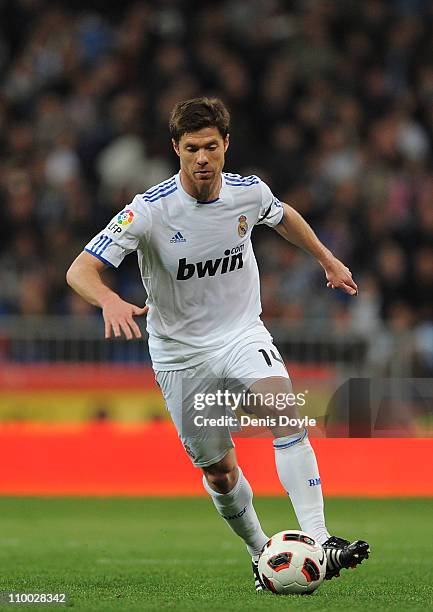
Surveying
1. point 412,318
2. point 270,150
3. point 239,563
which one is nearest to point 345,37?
point 270,150

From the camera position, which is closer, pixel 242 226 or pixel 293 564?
pixel 293 564

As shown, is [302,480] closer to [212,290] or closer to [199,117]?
[212,290]

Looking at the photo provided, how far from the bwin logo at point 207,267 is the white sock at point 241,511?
3.87ft

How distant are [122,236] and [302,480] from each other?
158 centimetres

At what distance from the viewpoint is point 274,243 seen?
16.0 meters

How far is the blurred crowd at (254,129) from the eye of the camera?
605 inches

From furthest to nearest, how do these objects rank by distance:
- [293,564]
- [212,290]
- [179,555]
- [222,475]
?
[179,555] < [222,475] < [212,290] < [293,564]

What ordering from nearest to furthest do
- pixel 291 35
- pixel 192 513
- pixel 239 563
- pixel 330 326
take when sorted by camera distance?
pixel 239 563, pixel 192 513, pixel 330 326, pixel 291 35

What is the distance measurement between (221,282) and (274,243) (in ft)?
28.6

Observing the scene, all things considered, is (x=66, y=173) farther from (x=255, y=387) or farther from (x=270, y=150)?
(x=255, y=387)

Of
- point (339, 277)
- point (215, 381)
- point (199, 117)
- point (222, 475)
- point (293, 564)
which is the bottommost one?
point (293, 564)

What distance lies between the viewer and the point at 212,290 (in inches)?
288

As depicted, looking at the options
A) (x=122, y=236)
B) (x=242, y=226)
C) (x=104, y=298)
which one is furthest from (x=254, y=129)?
(x=104, y=298)

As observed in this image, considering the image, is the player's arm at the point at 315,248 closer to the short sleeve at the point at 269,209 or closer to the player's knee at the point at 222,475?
the short sleeve at the point at 269,209
